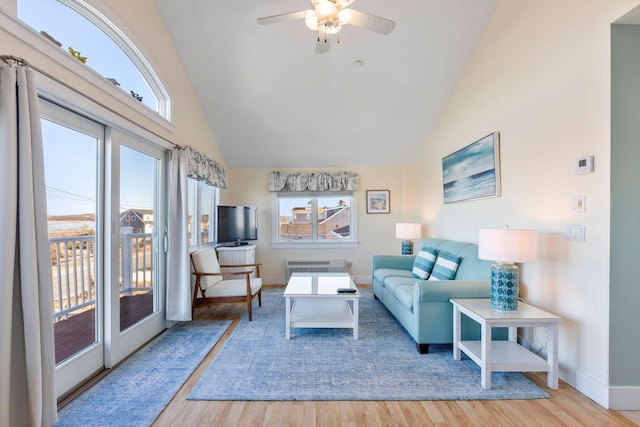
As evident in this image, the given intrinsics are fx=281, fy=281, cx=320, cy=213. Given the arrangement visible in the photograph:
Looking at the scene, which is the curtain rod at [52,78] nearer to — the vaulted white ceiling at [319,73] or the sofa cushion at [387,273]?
the vaulted white ceiling at [319,73]

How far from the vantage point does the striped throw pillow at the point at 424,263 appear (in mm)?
3469

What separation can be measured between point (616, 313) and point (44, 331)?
3370 millimetres

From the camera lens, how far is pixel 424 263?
3572mm

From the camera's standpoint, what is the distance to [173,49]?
3.17 m

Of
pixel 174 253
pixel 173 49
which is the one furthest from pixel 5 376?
pixel 173 49

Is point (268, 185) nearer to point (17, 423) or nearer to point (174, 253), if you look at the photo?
point (174, 253)

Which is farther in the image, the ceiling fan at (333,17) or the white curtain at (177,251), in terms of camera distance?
the white curtain at (177,251)

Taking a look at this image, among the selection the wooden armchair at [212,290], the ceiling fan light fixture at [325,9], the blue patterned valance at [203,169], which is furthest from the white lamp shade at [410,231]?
the ceiling fan light fixture at [325,9]

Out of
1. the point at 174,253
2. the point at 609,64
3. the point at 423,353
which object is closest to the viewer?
the point at 609,64

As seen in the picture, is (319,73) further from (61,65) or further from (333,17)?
(61,65)

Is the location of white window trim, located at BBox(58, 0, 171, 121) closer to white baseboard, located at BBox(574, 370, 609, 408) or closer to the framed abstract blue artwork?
the framed abstract blue artwork

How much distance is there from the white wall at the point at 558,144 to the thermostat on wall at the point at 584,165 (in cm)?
3

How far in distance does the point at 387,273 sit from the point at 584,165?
2.31 meters

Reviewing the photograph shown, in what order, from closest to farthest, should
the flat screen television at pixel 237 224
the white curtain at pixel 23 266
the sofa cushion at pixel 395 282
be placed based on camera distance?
the white curtain at pixel 23 266, the sofa cushion at pixel 395 282, the flat screen television at pixel 237 224
